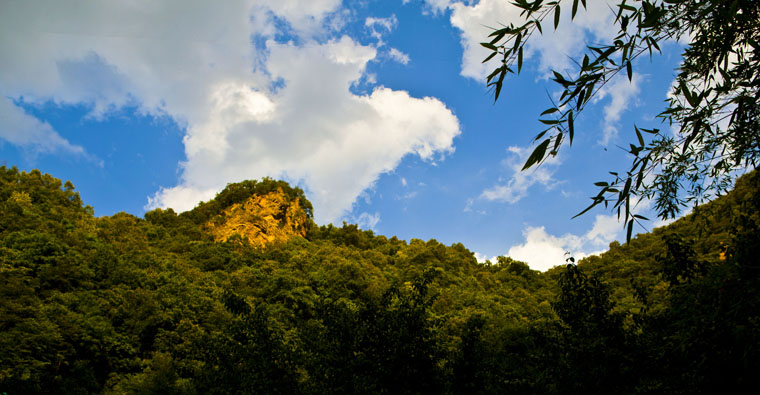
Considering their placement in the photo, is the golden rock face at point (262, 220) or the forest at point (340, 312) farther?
the golden rock face at point (262, 220)

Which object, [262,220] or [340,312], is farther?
[262,220]

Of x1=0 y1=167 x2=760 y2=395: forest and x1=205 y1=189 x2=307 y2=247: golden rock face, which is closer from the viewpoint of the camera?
x1=0 y1=167 x2=760 y2=395: forest

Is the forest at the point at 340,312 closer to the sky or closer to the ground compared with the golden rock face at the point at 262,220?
closer to the ground

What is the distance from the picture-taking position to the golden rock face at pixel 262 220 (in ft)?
94.5

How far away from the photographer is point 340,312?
24.5ft

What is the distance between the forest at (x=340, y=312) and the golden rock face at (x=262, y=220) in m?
0.34

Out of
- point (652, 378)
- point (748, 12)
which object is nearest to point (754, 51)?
point (748, 12)

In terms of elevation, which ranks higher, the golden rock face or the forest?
the golden rock face

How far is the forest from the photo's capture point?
448 centimetres

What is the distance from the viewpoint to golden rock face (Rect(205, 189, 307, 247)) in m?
28.8

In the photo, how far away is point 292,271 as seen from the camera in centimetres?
2192

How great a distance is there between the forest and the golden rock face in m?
0.34

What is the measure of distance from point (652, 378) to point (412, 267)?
20249 mm

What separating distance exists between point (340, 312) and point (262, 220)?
2378 centimetres
